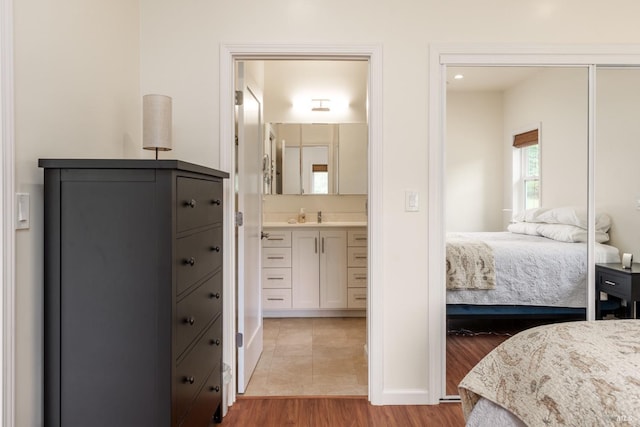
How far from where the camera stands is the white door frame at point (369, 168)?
2.33 m

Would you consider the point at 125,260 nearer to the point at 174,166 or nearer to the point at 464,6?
the point at 174,166

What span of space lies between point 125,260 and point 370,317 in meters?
1.44

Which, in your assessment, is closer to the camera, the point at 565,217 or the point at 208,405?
the point at 208,405

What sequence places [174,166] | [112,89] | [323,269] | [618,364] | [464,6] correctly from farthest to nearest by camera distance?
1. [323,269]
2. [464,6]
3. [112,89]
4. [174,166]
5. [618,364]

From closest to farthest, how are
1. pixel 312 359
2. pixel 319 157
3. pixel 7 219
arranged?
pixel 7 219, pixel 312 359, pixel 319 157

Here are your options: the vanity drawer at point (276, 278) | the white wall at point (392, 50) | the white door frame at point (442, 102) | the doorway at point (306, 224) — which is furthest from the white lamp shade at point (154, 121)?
the vanity drawer at point (276, 278)

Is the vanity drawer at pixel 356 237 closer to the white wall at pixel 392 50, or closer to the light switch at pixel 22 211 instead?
the white wall at pixel 392 50

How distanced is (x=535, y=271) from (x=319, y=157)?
2626 mm

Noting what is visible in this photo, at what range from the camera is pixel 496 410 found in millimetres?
1401

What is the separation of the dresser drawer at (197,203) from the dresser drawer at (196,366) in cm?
50

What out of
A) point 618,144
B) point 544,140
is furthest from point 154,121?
point 618,144

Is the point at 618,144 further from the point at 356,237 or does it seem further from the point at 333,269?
the point at 333,269

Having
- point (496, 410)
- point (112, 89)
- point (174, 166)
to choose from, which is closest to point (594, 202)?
point (496, 410)

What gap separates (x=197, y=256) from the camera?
169cm
